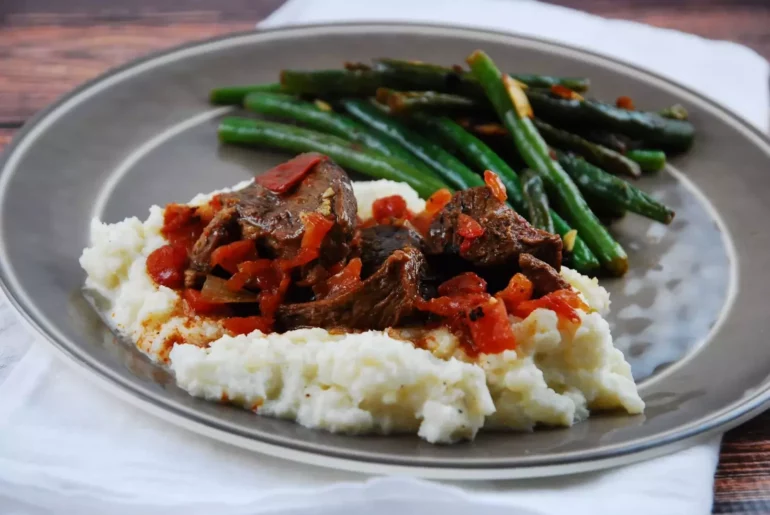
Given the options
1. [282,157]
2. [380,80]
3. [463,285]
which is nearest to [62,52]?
[282,157]

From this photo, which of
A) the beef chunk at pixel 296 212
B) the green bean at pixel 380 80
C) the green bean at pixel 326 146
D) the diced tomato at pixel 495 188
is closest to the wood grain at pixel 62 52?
the green bean at pixel 326 146

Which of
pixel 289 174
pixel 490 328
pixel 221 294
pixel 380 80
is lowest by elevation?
pixel 221 294

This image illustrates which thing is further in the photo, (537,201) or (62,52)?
(62,52)

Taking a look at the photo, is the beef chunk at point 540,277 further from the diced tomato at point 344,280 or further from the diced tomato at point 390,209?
the diced tomato at point 390,209

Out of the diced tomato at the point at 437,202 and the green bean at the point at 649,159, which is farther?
the green bean at the point at 649,159

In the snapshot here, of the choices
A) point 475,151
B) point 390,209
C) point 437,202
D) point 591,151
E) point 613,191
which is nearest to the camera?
point 390,209

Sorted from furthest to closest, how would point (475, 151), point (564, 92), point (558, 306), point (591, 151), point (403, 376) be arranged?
point (564, 92) < point (591, 151) < point (475, 151) < point (558, 306) < point (403, 376)

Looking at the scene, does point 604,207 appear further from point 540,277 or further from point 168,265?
point 168,265
